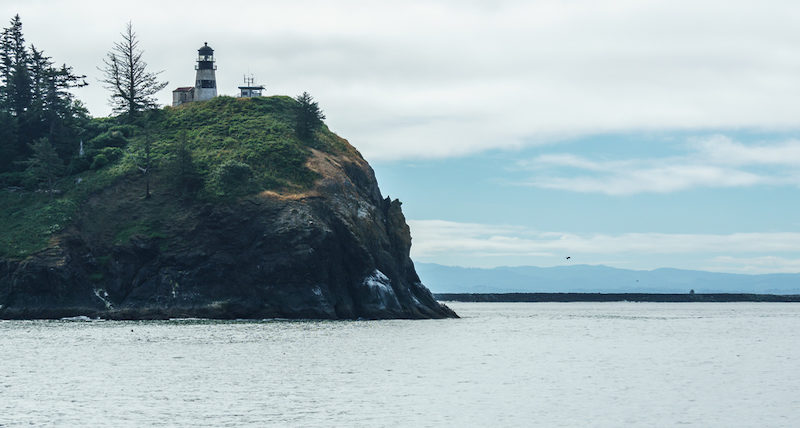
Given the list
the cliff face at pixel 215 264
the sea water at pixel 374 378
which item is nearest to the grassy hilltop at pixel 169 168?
the cliff face at pixel 215 264

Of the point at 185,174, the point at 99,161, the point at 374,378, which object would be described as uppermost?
the point at 99,161

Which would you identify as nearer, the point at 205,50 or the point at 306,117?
the point at 306,117

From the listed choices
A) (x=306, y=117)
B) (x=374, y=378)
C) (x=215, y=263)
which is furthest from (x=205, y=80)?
(x=374, y=378)

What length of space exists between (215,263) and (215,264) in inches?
5.1

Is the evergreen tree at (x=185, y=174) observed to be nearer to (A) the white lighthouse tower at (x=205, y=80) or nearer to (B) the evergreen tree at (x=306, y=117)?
(B) the evergreen tree at (x=306, y=117)

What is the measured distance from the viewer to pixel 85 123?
138750 mm

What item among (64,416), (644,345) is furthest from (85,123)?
(64,416)

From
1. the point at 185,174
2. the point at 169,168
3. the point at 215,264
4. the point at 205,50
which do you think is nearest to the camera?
the point at 215,264

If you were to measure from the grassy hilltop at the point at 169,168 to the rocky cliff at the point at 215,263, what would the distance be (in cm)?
89

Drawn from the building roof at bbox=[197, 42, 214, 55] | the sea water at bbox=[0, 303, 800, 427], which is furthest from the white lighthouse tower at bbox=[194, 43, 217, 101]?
the sea water at bbox=[0, 303, 800, 427]

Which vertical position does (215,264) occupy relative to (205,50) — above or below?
below

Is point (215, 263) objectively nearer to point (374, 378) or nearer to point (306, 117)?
point (306, 117)

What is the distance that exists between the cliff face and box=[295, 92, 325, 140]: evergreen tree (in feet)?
53.9

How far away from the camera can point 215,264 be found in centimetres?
10006
